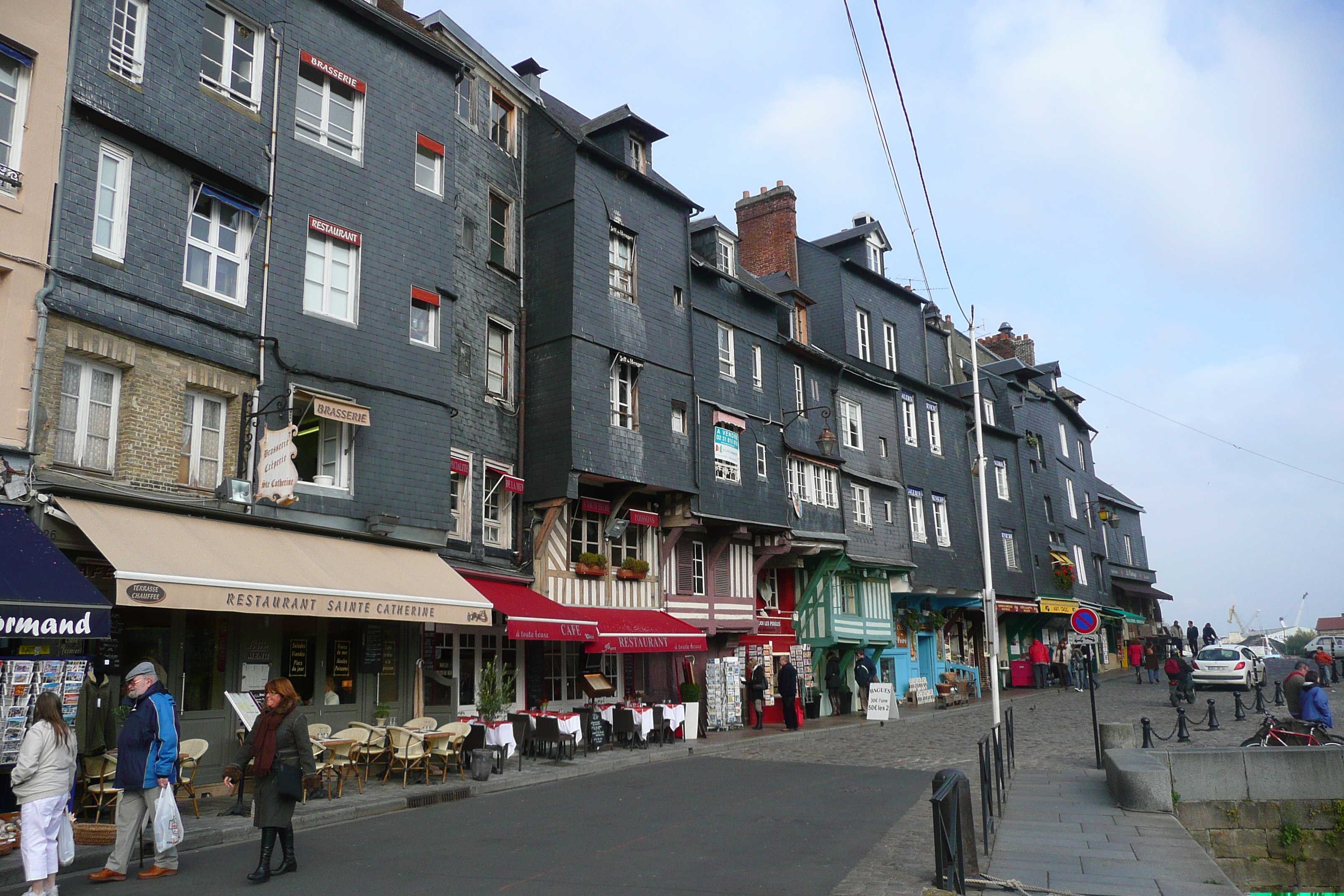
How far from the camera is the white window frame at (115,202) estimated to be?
12.0 meters

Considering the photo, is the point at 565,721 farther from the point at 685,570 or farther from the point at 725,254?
the point at 725,254

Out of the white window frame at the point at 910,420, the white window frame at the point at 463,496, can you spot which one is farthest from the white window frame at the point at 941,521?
the white window frame at the point at 463,496

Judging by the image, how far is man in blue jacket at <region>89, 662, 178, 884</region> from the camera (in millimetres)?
8203

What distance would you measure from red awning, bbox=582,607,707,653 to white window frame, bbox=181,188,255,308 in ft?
27.9

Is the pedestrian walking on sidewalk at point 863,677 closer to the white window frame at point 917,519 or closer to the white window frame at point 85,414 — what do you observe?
the white window frame at point 917,519

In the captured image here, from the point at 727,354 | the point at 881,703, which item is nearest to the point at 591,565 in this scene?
the point at 727,354

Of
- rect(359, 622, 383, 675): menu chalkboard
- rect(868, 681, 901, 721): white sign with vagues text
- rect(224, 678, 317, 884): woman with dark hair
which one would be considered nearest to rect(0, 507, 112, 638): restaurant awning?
rect(224, 678, 317, 884): woman with dark hair

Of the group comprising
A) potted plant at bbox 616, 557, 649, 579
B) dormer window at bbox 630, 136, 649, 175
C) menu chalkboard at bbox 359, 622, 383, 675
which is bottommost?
menu chalkboard at bbox 359, 622, 383, 675

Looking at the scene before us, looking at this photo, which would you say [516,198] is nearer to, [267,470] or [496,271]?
[496,271]

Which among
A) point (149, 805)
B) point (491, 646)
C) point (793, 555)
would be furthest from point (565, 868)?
point (793, 555)

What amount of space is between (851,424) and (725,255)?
6940 millimetres

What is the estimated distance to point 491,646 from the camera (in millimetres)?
17922

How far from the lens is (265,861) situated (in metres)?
7.91

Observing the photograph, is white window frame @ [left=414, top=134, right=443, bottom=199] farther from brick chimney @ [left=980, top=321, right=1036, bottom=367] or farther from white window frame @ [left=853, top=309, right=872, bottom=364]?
brick chimney @ [left=980, top=321, right=1036, bottom=367]
